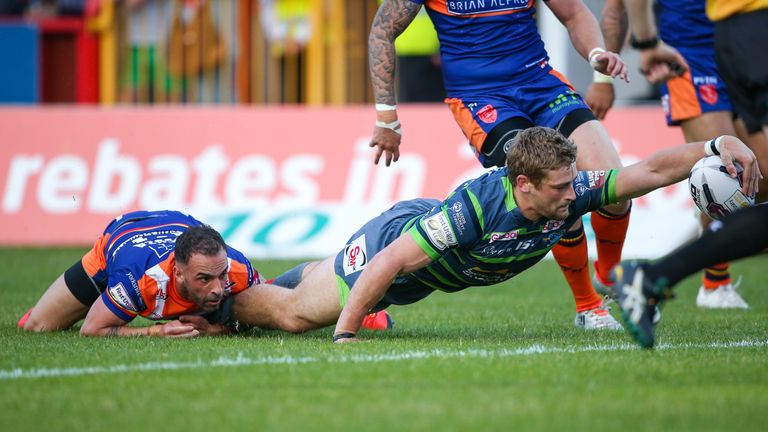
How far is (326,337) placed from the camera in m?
6.88

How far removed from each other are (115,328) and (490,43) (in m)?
2.67

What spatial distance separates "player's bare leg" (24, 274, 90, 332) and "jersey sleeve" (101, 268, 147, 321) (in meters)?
0.67

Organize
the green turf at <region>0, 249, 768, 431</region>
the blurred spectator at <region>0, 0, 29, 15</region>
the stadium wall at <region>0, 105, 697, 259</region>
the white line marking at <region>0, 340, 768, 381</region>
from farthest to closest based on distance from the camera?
1. the blurred spectator at <region>0, 0, 29, 15</region>
2. the stadium wall at <region>0, 105, 697, 259</region>
3. the white line marking at <region>0, 340, 768, 381</region>
4. the green turf at <region>0, 249, 768, 431</region>

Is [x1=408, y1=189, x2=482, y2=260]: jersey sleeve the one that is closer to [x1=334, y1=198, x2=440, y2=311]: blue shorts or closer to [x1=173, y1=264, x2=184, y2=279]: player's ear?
[x1=334, y1=198, x2=440, y2=311]: blue shorts

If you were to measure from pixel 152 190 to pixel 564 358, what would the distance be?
8.80 m

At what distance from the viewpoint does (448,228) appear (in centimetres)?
593

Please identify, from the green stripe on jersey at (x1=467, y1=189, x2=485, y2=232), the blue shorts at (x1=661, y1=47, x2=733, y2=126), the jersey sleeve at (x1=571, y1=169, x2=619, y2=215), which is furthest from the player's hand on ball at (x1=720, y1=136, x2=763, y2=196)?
the blue shorts at (x1=661, y1=47, x2=733, y2=126)

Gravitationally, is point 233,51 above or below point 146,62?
above

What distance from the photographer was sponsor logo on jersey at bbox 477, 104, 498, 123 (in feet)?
23.1

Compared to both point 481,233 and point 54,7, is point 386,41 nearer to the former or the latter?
point 481,233

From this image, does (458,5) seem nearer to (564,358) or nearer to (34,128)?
(564,358)

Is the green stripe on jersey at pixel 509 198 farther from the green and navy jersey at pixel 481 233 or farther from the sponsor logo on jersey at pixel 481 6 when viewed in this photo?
the sponsor logo on jersey at pixel 481 6

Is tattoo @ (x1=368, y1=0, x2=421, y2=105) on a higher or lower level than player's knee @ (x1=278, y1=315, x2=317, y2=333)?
higher

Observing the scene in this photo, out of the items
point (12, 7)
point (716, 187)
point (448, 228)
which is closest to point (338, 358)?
point (448, 228)
